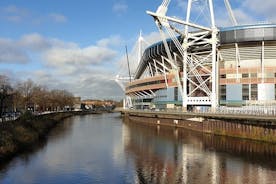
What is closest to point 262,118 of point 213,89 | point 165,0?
point 213,89

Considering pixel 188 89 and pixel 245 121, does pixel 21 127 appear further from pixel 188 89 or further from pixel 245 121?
pixel 188 89

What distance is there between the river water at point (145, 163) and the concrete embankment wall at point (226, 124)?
1.71 meters

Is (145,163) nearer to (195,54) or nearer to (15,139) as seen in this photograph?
(15,139)

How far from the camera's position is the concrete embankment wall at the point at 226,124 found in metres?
42.0

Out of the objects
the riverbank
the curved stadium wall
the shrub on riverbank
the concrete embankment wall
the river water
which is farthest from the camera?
the curved stadium wall

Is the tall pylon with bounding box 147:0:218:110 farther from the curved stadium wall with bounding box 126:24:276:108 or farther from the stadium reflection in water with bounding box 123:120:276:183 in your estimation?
the stadium reflection in water with bounding box 123:120:276:183

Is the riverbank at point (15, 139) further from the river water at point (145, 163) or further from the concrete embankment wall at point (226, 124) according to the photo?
the concrete embankment wall at point (226, 124)

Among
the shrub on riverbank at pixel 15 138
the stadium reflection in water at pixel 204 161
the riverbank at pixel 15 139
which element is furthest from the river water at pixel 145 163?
the shrub on riverbank at pixel 15 138

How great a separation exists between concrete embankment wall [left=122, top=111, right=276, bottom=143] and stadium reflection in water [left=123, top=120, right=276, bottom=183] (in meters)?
1.58

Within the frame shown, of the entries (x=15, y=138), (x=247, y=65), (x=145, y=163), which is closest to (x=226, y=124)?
(x=247, y=65)

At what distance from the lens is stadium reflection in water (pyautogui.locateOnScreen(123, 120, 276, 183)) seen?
2586 centimetres

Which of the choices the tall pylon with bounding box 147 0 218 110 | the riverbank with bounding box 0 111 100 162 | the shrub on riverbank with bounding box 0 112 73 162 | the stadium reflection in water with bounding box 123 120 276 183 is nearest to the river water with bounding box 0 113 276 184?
the stadium reflection in water with bounding box 123 120 276 183

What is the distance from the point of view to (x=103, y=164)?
3080cm

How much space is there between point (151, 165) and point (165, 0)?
42.1 meters
